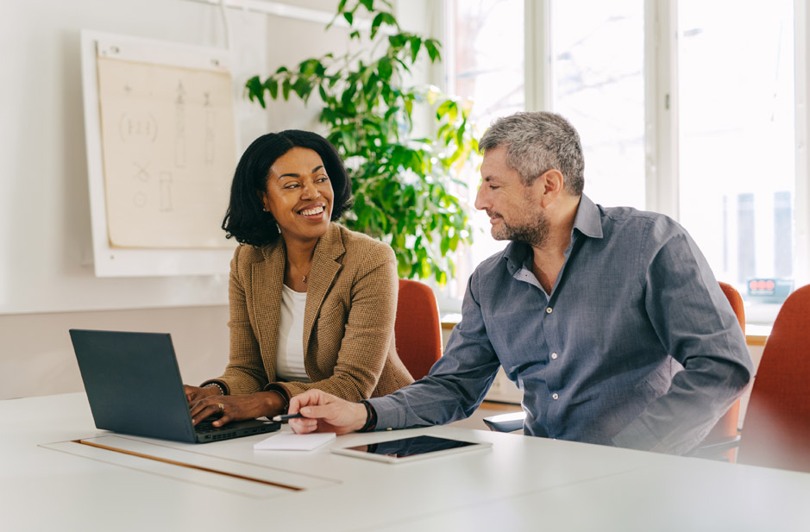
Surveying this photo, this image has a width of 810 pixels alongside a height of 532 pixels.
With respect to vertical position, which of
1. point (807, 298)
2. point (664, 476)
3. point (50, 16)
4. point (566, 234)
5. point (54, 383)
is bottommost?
point (54, 383)

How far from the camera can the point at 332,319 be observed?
2.38 m

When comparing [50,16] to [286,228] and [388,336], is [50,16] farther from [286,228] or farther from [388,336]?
[388,336]

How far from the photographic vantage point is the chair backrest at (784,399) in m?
1.87

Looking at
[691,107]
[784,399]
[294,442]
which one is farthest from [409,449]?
[691,107]

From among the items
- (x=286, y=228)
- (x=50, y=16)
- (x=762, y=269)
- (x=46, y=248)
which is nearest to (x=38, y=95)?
(x=50, y=16)

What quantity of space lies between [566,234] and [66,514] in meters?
1.27

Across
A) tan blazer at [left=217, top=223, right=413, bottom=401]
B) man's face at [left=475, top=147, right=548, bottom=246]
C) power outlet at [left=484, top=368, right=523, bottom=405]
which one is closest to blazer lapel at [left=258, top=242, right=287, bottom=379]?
tan blazer at [left=217, top=223, right=413, bottom=401]

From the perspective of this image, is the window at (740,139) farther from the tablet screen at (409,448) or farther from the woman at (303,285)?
the tablet screen at (409,448)

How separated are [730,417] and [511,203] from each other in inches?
28.7

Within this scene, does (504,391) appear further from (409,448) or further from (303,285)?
(409,448)

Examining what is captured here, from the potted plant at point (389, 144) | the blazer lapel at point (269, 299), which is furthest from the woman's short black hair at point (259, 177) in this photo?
the potted plant at point (389, 144)

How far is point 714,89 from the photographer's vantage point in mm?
3566

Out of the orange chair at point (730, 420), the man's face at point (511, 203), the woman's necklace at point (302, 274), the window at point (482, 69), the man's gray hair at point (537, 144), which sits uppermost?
the window at point (482, 69)

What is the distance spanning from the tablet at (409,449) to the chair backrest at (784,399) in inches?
26.4
